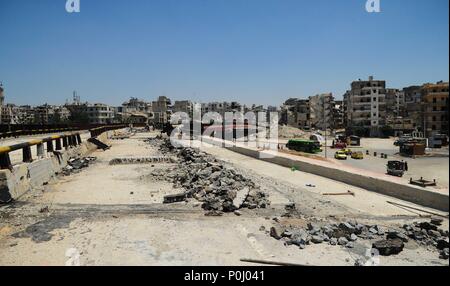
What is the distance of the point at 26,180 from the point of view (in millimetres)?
11250

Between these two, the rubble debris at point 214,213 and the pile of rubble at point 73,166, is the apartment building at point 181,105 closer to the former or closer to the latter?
the pile of rubble at point 73,166

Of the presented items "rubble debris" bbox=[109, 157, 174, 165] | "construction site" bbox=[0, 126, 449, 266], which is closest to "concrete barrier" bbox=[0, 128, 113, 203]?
"construction site" bbox=[0, 126, 449, 266]

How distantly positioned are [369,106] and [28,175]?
3343 inches

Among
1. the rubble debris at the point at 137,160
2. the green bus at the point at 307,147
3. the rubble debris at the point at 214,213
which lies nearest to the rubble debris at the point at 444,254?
the rubble debris at the point at 214,213

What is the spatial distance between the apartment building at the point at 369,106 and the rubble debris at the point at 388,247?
83.4m

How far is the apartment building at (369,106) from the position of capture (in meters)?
84.7

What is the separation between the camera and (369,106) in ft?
279

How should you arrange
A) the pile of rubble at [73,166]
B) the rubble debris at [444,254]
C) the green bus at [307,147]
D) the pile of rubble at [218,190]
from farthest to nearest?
the green bus at [307,147] → the pile of rubble at [73,166] → the pile of rubble at [218,190] → the rubble debris at [444,254]

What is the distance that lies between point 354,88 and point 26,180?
8539 centimetres

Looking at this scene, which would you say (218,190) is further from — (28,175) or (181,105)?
(181,105)

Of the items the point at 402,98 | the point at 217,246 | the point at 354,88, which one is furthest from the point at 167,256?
the point at 402,98

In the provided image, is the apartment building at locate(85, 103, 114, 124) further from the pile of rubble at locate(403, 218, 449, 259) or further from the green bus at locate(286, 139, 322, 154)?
the pile of rubble at locate(403, 218, 449, 259)

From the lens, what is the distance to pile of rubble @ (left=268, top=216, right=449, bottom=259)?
257 inches
